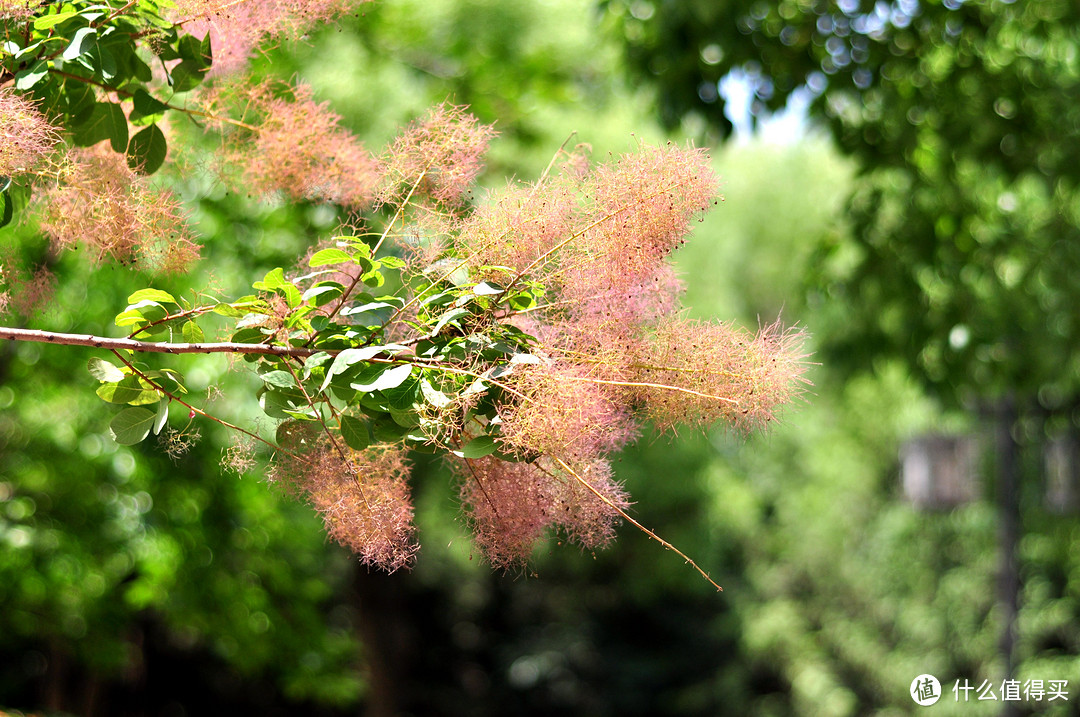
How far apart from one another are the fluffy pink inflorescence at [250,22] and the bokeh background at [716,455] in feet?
0.51

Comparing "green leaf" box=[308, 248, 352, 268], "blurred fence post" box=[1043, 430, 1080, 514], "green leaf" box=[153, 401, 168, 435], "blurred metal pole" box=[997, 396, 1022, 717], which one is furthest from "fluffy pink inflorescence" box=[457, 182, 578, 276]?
"blurred fence post" box=[1043, 430, 1080, 514]

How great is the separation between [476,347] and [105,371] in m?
0.35

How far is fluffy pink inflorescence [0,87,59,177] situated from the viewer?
0.83m

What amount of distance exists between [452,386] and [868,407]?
624 centimetres

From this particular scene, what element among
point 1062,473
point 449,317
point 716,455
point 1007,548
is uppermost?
point 449,317

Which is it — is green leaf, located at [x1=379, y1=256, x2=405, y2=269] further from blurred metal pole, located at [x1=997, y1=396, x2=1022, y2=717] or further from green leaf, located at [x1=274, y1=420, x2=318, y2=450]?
blurred metal pole, located at [x1=997, y1=396, x2=1022, y2=717]

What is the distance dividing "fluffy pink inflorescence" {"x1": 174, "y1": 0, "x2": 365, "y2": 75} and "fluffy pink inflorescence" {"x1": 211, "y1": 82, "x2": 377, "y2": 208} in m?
0.05

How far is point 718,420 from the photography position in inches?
33.0

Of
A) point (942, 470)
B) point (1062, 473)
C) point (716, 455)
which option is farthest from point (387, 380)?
point (716, 455)

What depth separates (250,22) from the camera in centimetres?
108

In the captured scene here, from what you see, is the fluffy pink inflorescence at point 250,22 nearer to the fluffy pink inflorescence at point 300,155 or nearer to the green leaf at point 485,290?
the fluffy pink inflorescence at point 300,155

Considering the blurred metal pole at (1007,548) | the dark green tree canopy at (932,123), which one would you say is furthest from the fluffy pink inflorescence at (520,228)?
the blurred metal pole at (1007,548)

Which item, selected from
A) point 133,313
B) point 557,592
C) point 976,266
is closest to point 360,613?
point 557,592

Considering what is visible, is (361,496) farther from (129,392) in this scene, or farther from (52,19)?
(52,19)
